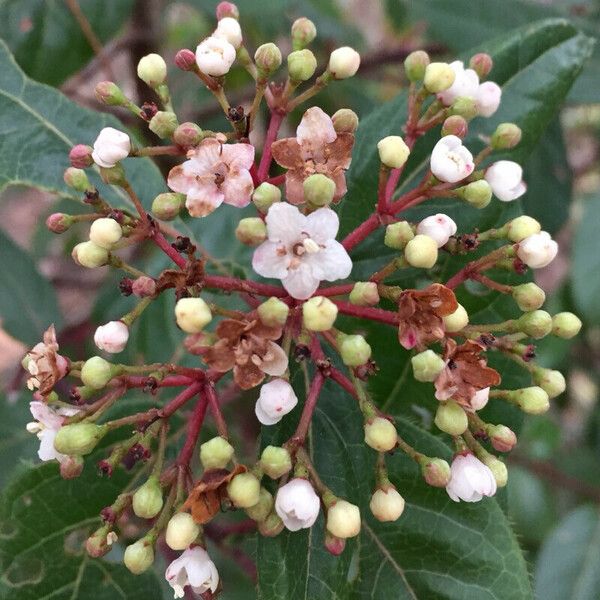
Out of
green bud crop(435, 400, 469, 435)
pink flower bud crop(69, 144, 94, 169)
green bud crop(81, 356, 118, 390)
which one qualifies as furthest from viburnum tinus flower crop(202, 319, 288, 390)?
pink flower bud crop(69, 144, 94, 169)

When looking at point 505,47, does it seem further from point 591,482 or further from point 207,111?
point 591,482

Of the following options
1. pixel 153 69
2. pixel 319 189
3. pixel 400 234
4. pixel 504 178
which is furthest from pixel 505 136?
pixel 153 69

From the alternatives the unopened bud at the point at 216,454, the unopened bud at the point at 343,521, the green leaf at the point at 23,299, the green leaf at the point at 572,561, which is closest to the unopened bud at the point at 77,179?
the unopened bud at the point at 216,454

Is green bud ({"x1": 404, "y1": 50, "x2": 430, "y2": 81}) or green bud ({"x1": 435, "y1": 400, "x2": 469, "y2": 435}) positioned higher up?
green bud ({"x1": 404, "y1": 50, "x2": 430, "y2": 81})

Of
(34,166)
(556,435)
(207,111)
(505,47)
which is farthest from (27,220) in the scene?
(505,47)

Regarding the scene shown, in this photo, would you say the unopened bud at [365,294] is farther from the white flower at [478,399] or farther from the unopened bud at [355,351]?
the white flower at [478,399]

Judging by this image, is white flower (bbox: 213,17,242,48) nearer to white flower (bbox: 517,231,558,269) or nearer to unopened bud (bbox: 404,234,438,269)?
unopened bud (bbox: 404,234,438,269)

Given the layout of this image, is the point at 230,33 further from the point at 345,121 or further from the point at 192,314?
the point at 192,314
